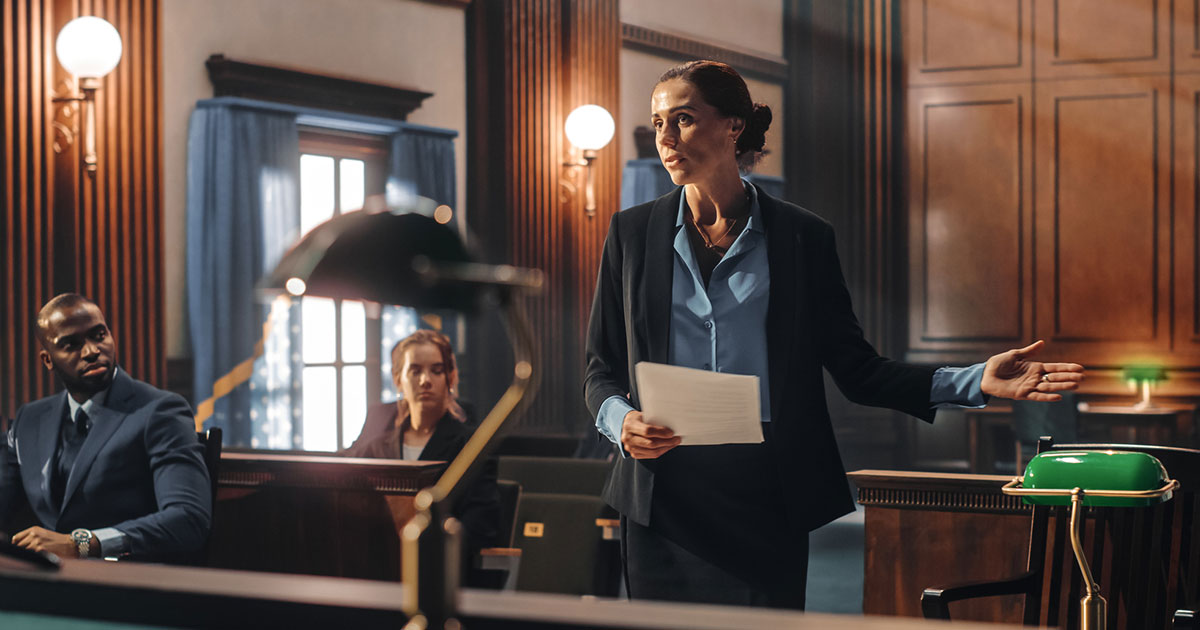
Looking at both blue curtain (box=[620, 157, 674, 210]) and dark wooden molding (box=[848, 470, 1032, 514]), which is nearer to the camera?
dark wooden molding (box=[848, 470, 1032, 514])

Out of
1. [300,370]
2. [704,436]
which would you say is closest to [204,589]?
[704,436]

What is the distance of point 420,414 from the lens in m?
3.94

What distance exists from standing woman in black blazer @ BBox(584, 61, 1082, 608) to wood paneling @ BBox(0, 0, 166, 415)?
12.8ft

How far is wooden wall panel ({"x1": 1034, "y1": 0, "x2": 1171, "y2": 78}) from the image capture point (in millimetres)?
8352

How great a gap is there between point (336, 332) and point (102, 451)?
4.48 m

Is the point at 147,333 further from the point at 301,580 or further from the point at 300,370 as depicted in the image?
the point at 301,580

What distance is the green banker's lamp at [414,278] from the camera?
36.3 inches

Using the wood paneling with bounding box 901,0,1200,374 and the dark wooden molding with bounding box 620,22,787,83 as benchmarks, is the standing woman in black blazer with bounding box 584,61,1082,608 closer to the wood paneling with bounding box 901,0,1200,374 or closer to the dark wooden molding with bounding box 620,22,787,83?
the wood paneling with bounding box 901,0,1200,374

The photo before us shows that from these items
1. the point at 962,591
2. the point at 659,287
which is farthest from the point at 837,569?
the point at 659,287

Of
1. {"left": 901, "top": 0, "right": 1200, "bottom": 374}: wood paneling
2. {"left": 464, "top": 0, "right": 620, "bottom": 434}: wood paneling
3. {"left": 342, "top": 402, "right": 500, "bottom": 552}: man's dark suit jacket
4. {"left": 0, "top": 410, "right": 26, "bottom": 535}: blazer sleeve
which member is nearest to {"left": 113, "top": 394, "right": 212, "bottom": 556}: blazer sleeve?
{"left": 0, "top": 410, "right": 26, "bottom": 535}: blazer sleeve

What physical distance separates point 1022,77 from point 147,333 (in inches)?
241

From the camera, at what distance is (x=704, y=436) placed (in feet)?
5.49

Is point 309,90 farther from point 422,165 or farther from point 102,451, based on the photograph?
point 102,451

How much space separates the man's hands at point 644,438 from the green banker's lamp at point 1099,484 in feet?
1.84
